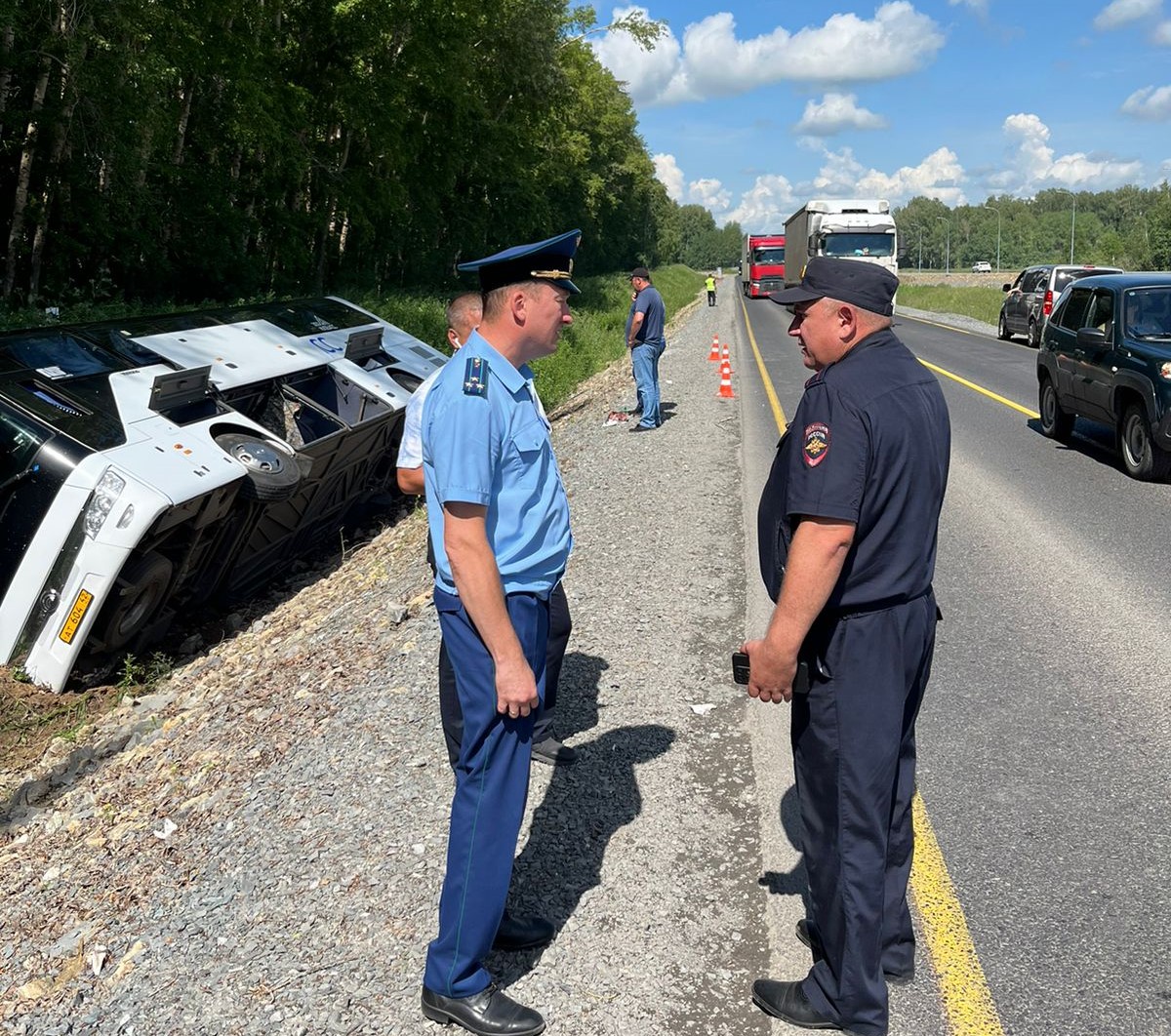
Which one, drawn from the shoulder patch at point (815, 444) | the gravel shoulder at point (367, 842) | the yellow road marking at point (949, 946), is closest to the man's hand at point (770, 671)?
the shoulder patch at point (815, 444)

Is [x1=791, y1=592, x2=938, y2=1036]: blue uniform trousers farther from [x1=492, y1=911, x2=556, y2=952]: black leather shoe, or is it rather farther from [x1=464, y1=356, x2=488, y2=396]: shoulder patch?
[x1=464, y1=356, x2=488, y2=396]: shoulder patch

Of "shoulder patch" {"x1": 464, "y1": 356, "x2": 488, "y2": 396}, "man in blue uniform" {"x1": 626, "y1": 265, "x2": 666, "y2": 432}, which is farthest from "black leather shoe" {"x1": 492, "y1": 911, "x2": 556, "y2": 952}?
"man in blue uniform" {"x1": 626, "y1": 265, "x2": 666, "y2": 432}

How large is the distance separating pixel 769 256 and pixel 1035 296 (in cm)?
3183

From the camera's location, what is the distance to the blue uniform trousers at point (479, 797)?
2.90 meters

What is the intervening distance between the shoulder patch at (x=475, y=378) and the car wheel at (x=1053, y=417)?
37.1 feet

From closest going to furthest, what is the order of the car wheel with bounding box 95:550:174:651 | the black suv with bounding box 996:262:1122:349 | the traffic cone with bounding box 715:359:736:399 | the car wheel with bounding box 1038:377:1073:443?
the car wheel with bounding box 95:550:174:651 < the car wheel with bounding box 1038:377:1073:443 < the traffic cone with bounding box 715:359:736:399 < the black suv with bounding box 996:262:1122:349

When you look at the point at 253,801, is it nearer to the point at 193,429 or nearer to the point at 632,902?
the point at 632,902

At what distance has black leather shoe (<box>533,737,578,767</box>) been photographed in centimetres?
468

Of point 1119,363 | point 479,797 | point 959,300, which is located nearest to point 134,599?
point 479,797

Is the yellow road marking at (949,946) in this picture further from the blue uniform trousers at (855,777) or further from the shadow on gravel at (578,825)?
the shadow on gravel at (578,825)

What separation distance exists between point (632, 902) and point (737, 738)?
142 cm

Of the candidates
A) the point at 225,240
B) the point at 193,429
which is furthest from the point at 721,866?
the point at 225,240

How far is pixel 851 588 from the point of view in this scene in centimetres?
277

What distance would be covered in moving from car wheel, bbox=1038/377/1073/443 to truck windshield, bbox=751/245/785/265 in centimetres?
4517
